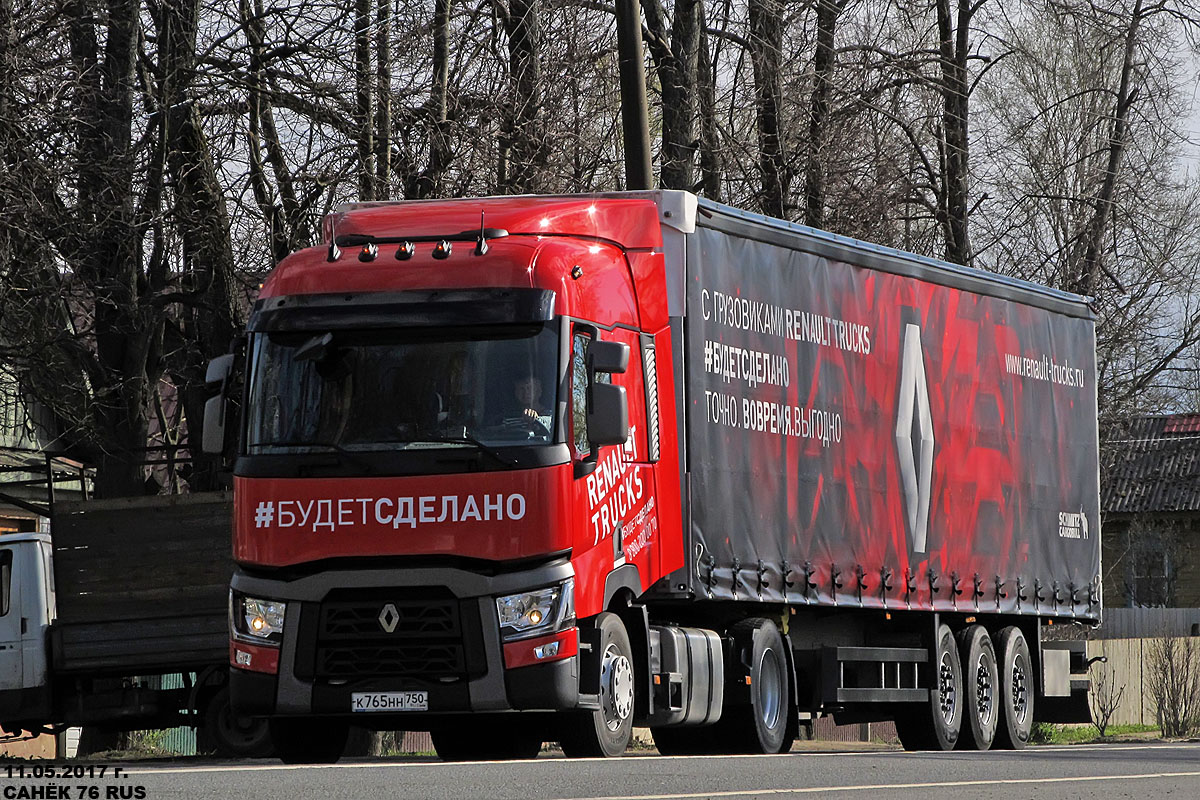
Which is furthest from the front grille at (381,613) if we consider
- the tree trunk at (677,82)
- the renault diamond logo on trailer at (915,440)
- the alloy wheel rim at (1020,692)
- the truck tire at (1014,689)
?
the tree trunk at (677,82)

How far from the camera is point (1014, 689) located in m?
19.1

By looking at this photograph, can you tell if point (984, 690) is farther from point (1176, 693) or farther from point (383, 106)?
point (1176, 693)

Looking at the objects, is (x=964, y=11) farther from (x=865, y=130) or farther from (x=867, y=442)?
(x=867, y=442)

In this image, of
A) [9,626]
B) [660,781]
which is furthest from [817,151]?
[660,781]

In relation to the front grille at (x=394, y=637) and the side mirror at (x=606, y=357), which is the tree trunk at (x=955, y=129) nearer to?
the side mirror at (x=606, y=357)

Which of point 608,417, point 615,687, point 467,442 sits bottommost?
point 615,687

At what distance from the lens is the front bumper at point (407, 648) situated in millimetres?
12250

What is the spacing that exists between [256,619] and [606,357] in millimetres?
2636

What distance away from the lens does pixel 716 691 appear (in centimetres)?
1455

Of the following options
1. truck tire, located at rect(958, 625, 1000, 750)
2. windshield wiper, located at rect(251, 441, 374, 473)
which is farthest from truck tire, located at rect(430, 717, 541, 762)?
truck tire, located at rect(958, 625, 1000, 750)

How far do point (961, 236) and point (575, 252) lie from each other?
596 inches

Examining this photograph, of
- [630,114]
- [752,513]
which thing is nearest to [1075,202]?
[630,114]

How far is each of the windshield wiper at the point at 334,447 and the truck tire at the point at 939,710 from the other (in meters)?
6.90

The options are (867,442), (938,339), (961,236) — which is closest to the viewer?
(867,442)
